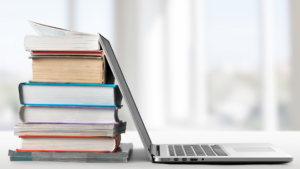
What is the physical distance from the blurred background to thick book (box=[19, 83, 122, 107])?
361 cm

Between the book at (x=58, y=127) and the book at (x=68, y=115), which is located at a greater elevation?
the book at (x=68, y=115)

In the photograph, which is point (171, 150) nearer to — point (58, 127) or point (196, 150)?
point (196, 150)

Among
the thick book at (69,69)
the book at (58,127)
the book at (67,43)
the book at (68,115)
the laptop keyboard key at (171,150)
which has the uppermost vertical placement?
the book at (67,43)

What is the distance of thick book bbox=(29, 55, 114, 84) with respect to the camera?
0.60 metres

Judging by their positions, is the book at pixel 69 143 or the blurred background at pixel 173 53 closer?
the book at pixel 69 143

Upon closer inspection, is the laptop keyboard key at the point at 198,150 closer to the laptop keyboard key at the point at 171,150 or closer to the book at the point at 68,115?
the laptop keyboard key at the point at 171,150

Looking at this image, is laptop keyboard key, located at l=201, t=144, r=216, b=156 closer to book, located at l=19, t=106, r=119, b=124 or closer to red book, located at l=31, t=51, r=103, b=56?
book, located at l=19, t=106, r=119, b=124

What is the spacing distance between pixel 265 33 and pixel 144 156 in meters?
3.99

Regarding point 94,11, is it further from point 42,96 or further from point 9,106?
point 42,96

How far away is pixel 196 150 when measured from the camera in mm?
609

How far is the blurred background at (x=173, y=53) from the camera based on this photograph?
170 inches

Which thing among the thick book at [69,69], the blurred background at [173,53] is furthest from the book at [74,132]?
the blurred background at [173,53]

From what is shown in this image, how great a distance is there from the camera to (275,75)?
4145 mm

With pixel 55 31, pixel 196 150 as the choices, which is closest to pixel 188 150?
pixel 196 150
